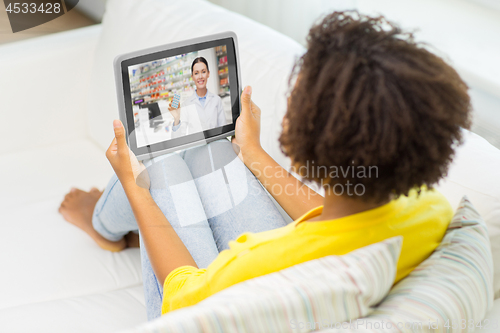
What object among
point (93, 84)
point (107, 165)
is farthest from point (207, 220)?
point (93, 84)

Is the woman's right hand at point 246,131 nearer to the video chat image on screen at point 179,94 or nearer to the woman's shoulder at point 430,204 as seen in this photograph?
the video chat image on screen at point 179,94

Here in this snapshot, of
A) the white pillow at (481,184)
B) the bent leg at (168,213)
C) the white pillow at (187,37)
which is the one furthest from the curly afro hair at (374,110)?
the white pillow at (187,37)

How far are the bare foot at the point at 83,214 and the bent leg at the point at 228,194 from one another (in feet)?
1.06

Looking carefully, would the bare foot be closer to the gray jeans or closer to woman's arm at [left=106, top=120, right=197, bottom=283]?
the gray jeans

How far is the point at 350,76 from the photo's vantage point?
439 mm

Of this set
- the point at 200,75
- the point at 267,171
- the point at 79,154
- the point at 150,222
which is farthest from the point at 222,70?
the point at 79,154

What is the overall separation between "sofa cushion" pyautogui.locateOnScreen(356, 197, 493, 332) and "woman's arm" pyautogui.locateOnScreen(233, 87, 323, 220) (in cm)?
32

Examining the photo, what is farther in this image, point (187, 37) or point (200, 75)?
point (187, 37)

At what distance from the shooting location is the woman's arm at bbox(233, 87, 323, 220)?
2.79 ft

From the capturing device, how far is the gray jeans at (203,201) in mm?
799

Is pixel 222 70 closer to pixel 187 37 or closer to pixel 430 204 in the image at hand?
pixel 187 37

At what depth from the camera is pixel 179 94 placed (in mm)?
881

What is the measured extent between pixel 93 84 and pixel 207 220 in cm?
76

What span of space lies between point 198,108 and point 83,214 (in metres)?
0.47
